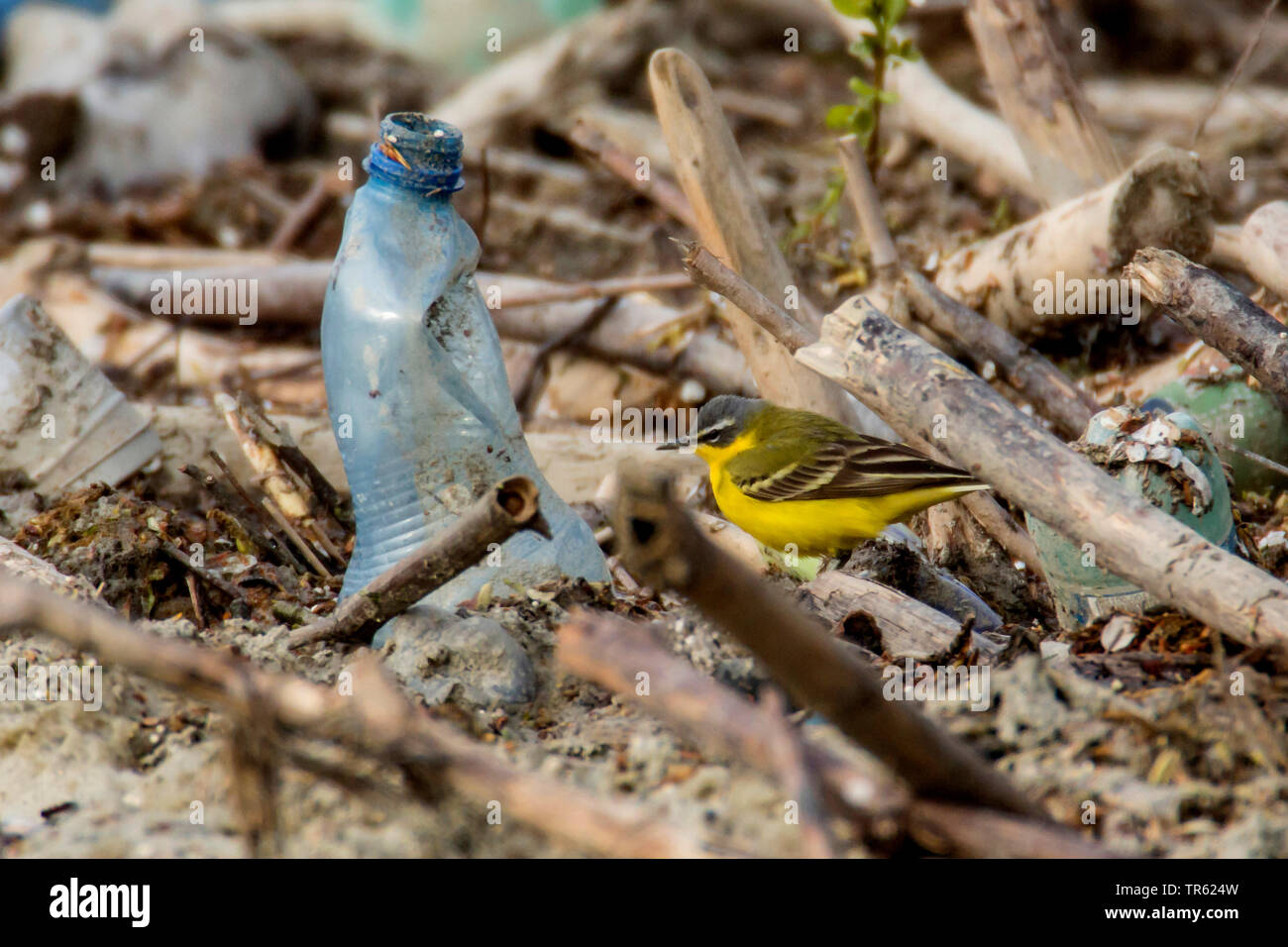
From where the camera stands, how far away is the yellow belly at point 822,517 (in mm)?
4113

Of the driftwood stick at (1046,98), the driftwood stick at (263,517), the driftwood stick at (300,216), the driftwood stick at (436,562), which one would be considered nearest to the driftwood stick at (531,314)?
the driftwood stick at (300,216)

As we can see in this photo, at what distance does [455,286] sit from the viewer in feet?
12.2

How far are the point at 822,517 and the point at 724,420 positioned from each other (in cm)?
53

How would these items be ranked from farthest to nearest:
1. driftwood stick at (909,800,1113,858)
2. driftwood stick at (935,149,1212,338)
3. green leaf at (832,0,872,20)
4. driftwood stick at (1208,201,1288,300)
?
green leaf at (832,0,872,20) < driftwood stick at (935,149,1212,338) < driftwood stick at (1208,201,1288,300) < driftwood stick at (909,800,1113,858)

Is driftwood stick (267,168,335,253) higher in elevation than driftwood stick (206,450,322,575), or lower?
lower

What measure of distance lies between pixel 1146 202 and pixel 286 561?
312cm

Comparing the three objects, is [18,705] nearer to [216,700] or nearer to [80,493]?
[216,700]

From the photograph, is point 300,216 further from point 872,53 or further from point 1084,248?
point 1084,248

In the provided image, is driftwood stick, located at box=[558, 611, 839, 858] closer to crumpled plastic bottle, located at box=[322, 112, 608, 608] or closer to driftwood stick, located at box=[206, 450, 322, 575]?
crumpled plastic bottle, located at box=[322, 112, 608, 608]

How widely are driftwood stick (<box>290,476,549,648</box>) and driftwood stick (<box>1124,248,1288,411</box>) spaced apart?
76.2 inches

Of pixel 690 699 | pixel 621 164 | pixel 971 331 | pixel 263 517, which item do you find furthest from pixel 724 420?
pixel 690 699

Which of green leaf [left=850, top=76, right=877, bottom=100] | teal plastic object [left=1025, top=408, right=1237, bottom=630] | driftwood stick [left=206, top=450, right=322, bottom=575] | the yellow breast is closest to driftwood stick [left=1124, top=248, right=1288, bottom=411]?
teal plastic object [left=1025, top=408, right=1237, bottom=630]

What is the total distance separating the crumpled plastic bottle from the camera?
3543 mm

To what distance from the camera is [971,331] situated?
4.82 metres
